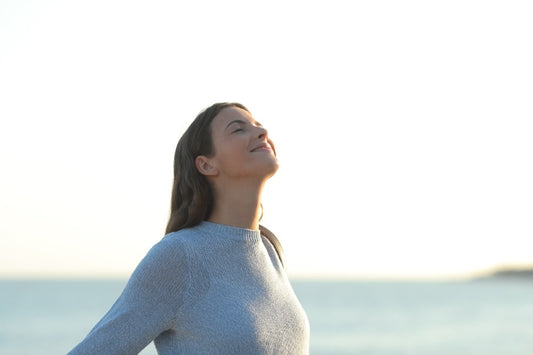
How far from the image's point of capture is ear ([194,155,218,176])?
2920 millimetres

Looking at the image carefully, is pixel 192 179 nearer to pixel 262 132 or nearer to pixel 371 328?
pixel 262 132

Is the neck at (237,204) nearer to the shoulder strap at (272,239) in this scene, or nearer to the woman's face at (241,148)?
the woman's face at (241,148)

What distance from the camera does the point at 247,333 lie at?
2648mm

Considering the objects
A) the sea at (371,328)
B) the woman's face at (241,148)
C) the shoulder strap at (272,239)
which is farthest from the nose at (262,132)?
the sea at (371,328)

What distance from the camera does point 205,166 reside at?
2.95 meters

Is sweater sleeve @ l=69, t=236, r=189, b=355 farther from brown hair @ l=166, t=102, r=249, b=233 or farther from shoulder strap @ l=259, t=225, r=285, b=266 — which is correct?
shoulder strap @ l=259, t=225, r=285, b=266

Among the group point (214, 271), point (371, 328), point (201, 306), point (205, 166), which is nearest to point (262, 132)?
point (205, 166)

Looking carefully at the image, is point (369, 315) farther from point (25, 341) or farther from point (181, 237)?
point (181, 237)

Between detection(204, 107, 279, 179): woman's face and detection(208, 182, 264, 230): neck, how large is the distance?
0.14 ft

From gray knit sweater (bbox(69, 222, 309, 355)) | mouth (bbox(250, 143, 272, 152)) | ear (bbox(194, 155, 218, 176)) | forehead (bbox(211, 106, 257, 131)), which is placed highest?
forehead (bbox(211, 106, 257, 131))

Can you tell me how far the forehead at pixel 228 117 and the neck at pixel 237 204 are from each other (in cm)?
21

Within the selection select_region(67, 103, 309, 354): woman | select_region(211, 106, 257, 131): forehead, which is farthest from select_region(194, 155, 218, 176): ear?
select_region(211, 106, 257, 131): forehead

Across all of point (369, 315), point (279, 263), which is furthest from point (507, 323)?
point (279, 263)

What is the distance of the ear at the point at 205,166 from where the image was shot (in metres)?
2.92
